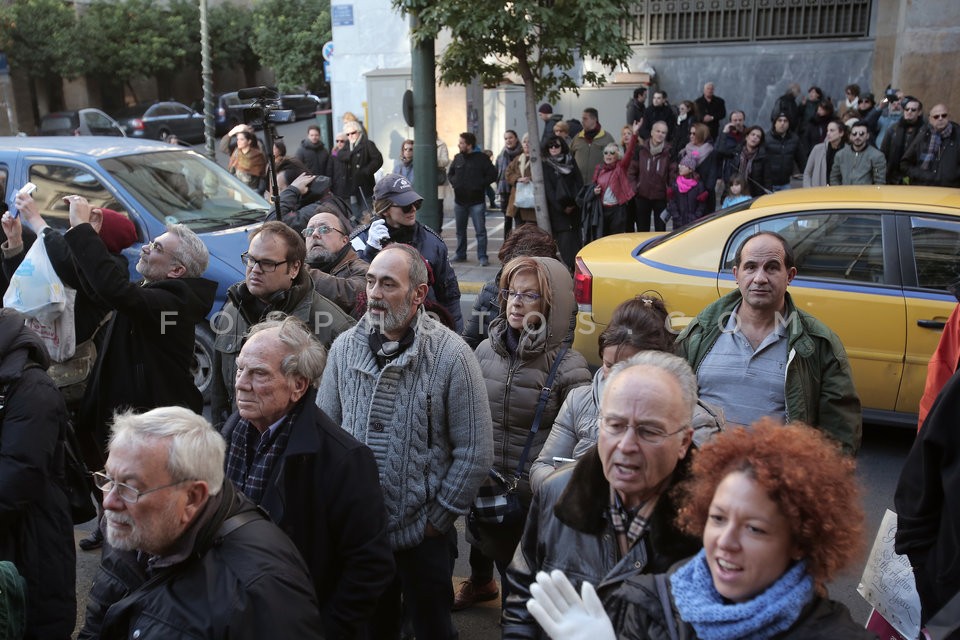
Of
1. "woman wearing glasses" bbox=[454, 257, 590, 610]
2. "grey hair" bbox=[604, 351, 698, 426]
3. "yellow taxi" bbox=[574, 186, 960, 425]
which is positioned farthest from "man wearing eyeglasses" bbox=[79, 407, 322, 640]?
"yellow taxi" bbox=[574, 186, 960, 425]

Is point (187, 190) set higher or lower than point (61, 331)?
higher

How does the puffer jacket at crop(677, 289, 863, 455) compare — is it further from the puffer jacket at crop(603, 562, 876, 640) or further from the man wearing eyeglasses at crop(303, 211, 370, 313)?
the man wearing eyeglasses at crop(303, 211, 370, 313)

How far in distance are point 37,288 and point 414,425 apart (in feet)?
8.50

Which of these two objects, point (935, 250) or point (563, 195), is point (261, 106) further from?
point (935, 250)

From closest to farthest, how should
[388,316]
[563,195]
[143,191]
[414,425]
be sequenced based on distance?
[414,425] < [388,316] < [143,191] < [563,195]

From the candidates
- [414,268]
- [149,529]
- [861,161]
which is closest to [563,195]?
[861,161]

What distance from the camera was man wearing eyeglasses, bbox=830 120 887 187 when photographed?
38.3 ft

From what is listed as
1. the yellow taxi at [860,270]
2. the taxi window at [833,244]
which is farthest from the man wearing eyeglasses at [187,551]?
the taxi window at [833,244]

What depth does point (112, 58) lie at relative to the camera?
38.6 m

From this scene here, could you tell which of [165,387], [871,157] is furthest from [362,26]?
[165,387]

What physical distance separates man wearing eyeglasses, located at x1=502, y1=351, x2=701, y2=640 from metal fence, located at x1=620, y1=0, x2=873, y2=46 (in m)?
16.2

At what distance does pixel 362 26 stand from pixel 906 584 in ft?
56.1

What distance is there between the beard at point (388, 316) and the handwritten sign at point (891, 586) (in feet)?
6.20

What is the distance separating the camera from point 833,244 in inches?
253
